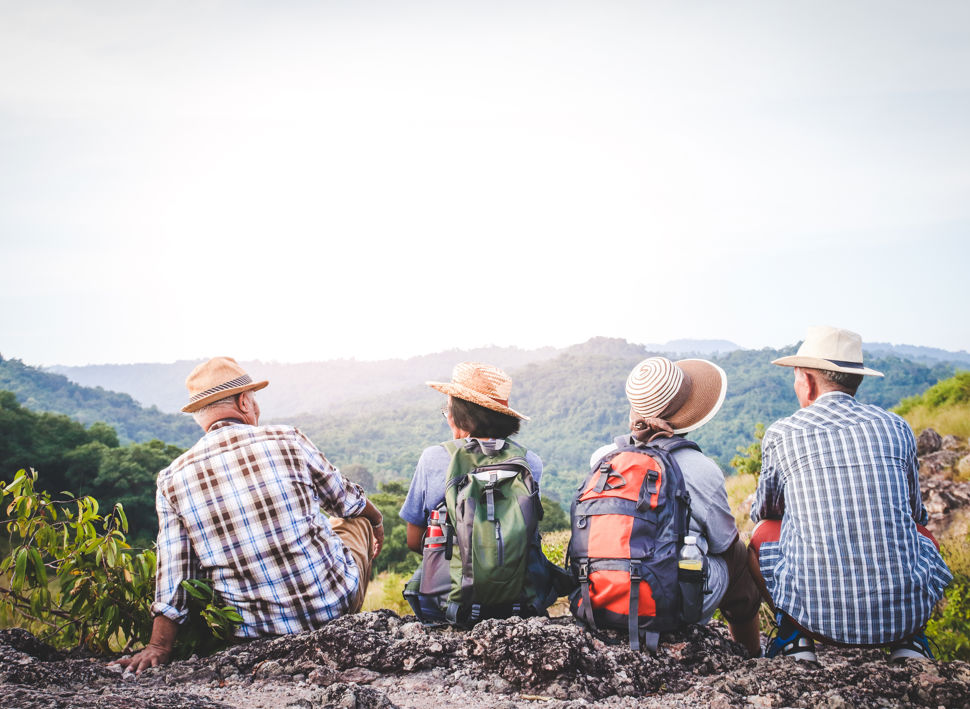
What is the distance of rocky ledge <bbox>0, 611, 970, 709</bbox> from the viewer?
2600 mm

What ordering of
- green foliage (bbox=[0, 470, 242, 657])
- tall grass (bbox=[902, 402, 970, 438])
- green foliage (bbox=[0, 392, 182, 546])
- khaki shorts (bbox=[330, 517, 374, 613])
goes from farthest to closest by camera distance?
1. green foliage (bbox=[0, 392, 182, 546])
2. tall grass (bbox=[902, 402, 970, 438])
3. khaki shorts (bbox=[330, 517, 374, 613])
4. green foliage (bbox=[0, 470, 242, 657])

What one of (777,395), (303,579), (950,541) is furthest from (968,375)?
(777,395)

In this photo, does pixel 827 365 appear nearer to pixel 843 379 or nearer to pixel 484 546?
pixel 843 379

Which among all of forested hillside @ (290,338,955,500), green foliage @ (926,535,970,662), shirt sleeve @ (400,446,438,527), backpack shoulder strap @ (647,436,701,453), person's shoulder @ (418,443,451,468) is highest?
backpack shoulder strap @ (647,436,701,453)

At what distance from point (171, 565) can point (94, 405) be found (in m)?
82.8

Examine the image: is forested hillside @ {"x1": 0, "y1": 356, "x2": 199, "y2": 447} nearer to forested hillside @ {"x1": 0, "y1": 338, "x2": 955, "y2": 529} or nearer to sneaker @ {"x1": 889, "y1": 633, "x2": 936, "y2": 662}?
forested hillside @ {"x1": 0, "y1": 338, "x2": 955, "y2": 529}

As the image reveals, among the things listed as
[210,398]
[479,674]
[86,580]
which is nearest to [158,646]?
[86,580]

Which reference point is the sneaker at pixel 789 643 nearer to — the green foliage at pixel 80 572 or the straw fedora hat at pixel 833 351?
the straw fedora hat at pixel 833 351

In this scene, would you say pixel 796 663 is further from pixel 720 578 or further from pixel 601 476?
pixel 601 476

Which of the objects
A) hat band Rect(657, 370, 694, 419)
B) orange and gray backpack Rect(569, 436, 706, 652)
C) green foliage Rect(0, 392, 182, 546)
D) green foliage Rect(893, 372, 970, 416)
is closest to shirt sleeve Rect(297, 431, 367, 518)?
orange and gray backpack Rect(569, 436, 706, 652)

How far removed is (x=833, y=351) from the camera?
346 cm

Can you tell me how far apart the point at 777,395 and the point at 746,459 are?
67485 millimetres

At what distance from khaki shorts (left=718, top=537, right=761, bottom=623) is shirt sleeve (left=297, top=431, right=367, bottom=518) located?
1.90 meters

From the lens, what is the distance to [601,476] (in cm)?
322
